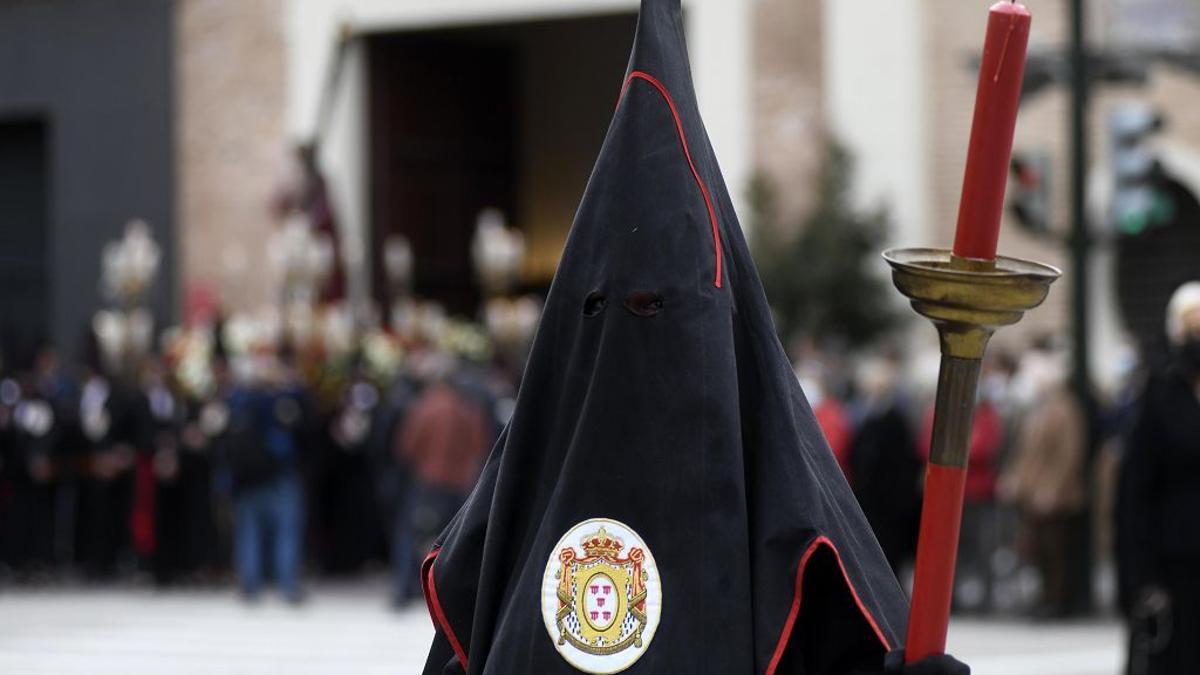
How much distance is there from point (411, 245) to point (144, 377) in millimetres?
7371

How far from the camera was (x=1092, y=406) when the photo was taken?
49.6 feet

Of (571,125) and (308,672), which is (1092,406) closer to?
(308,672)

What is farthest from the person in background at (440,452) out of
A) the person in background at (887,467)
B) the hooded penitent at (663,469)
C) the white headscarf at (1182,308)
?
the hooded penitent at (663,469)

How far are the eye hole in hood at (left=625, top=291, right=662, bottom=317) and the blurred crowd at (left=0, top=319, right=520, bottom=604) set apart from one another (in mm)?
13388

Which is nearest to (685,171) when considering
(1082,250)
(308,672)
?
(308,672)

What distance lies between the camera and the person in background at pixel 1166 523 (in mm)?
7691

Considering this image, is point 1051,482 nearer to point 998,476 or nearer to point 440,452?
point 998,476

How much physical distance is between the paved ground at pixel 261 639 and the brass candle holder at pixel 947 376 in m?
9.12

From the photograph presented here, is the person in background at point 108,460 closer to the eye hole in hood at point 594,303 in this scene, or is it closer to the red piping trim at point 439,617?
the red piping trim at point 439,617

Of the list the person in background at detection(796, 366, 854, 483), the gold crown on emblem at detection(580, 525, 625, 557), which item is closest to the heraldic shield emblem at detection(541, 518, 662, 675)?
the gold crown on emblem at detection(580, 525, 625, 557)

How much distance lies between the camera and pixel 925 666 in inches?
111

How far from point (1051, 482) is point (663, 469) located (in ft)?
40.7

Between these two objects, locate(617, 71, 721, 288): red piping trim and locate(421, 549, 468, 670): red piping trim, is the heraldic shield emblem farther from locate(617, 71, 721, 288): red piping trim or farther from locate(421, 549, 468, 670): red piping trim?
locate(617, 71, 721, 288): red piping trim

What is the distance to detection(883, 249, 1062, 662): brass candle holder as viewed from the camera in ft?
9.00
